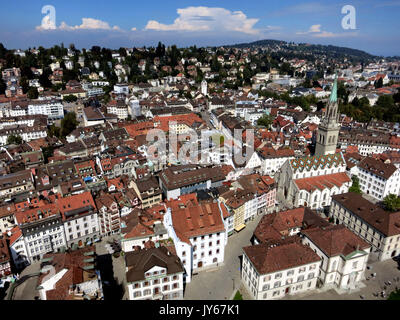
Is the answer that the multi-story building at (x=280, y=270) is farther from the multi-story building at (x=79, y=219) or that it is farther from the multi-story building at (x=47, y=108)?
the multi-story building at (x=47, y=108)

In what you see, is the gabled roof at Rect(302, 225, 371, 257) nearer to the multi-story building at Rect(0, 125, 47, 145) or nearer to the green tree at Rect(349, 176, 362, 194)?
the green tree at Rect(349, 176, 362, 194)

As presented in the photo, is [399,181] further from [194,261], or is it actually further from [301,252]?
[194,261]

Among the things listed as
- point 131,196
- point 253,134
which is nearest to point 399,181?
point 253,134

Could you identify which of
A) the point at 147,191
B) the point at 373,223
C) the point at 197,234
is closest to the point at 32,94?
the point at 147,191

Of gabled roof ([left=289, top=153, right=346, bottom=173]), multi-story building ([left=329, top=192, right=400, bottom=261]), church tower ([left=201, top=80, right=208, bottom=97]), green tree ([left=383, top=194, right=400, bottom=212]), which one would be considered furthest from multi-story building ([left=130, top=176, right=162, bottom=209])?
church tower ([left=201, top=80, right=208, bottom=97])

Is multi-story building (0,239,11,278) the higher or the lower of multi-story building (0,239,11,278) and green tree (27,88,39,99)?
the lower
